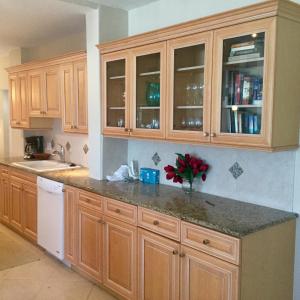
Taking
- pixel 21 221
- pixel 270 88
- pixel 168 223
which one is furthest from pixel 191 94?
pixel 21 221

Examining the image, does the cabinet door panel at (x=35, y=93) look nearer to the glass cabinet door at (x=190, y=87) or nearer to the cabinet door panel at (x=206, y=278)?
the glass cabinet door at (x=190, y=87)

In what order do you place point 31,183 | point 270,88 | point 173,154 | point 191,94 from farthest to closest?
point 31,183, point 173,154, point 191,94, point 270,88

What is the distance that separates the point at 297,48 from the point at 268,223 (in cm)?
112

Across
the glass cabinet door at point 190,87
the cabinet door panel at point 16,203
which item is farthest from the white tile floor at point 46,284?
the glass cabinet door at point 190,87

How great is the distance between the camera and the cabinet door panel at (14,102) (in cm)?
519

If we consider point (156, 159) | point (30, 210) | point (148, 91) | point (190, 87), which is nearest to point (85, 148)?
point (30, 210)

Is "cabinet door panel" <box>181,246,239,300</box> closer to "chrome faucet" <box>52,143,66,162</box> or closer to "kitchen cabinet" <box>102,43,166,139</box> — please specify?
"kitchen cabinet" <box>102,43,166,139</box>

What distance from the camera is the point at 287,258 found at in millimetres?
2404

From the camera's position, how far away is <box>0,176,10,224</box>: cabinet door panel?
4.76m

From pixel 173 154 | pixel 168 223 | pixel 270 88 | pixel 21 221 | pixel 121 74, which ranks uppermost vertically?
pixel 121 74

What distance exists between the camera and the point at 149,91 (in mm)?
3125

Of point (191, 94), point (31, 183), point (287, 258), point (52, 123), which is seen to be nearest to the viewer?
point (287, 258)

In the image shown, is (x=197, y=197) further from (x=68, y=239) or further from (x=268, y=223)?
(x=68, y=239)

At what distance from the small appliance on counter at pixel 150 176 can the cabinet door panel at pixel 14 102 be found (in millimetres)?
2537
